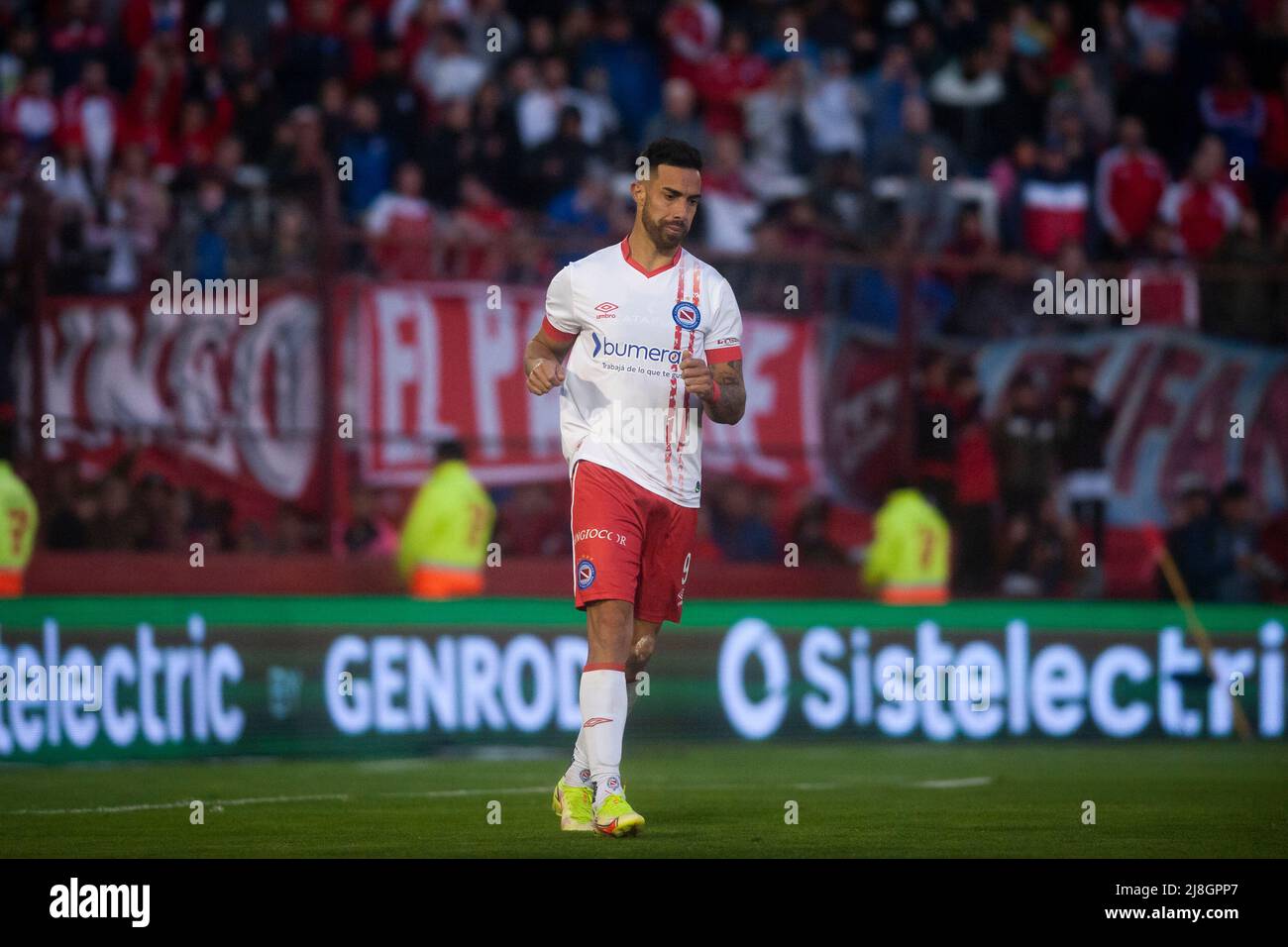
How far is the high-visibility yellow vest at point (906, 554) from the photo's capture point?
1540 cm

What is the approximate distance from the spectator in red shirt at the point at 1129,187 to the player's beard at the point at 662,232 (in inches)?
437

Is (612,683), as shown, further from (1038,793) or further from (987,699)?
(987,699)

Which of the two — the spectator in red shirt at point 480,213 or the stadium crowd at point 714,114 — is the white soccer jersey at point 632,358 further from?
the stadium crowd at point 714,114

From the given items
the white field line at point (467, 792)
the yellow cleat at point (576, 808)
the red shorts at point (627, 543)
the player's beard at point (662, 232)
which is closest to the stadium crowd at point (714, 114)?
the white field line at point (467, 792)

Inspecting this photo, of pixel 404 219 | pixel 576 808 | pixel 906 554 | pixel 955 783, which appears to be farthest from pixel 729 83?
pixel 576 808

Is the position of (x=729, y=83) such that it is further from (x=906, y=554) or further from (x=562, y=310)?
(x=562, y=310)

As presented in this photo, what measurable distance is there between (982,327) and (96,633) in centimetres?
695

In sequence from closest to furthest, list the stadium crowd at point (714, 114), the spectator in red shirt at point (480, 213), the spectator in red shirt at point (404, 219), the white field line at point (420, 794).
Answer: the white field line at point (420, 794), the spectator in red shirt at point (404, 219), the spectator in red shirt at point (480, 213), the stadium crowd at point (714, 114)

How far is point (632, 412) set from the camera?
8.51m

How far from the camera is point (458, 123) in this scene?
59.6 ft

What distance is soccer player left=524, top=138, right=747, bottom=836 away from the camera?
8.32m

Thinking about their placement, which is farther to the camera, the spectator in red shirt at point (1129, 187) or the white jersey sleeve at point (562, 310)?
the spectator in red shirt at point (1129, 187)
